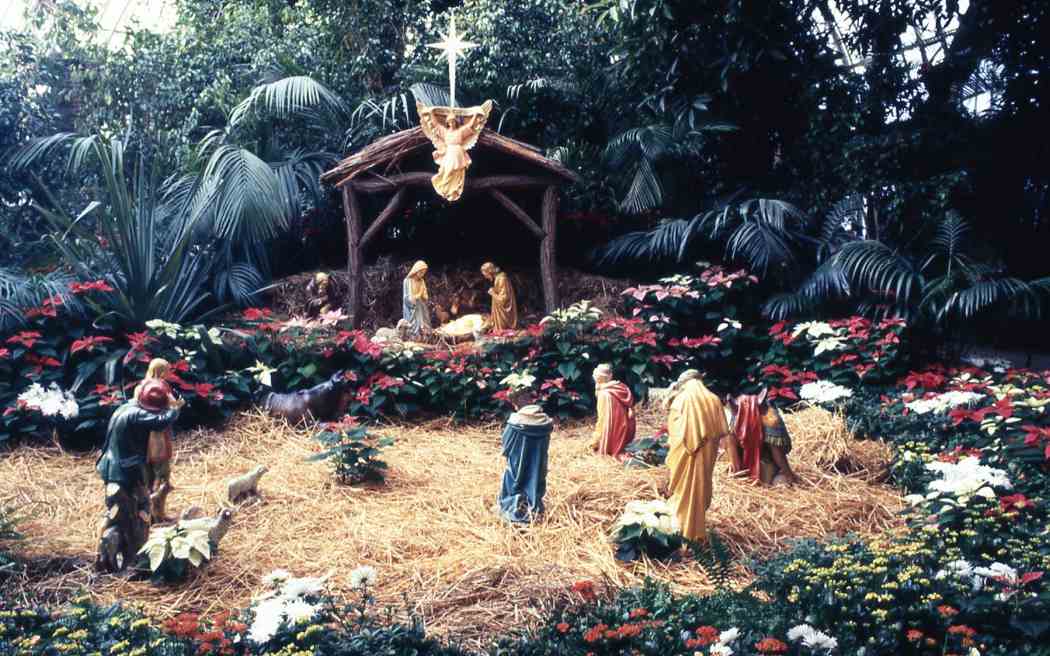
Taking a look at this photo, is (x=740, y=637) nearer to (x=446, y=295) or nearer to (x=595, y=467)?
(x=595, y=467)

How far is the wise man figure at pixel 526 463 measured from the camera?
4.93 meters

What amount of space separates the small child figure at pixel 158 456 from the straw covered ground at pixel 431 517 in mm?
321

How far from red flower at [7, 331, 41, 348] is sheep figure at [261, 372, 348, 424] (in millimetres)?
1740

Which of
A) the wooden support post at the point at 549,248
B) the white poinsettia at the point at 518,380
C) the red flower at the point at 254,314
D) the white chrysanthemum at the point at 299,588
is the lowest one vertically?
the white chrysanthemum at the point at 299,588

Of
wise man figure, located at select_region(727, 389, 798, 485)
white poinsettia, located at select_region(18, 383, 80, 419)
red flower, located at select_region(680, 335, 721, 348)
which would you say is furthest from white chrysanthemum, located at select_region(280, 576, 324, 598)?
red flower, located at select_region(680, 335, 721, 348)

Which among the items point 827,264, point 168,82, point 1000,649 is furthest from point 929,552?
point 168,82

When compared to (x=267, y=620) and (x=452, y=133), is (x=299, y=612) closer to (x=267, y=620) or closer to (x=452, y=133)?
(x=267, y=620)

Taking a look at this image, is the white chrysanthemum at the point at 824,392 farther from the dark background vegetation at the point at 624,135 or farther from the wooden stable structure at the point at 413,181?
the wooden stable structure at the point at 413,181

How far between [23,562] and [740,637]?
335 centimetres

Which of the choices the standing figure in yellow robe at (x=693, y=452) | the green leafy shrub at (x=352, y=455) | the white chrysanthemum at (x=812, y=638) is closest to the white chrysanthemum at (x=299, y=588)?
the white chrysanthemum at (x=812, y=638)

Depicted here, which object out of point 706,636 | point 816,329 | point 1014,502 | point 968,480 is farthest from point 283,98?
point 706,636

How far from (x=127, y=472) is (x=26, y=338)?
326 cm

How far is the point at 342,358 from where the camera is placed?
7703mm

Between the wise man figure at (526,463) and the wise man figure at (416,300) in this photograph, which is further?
the wise man figure at (416,300)
